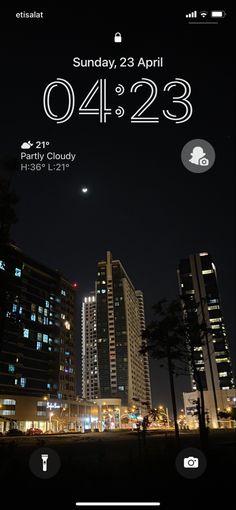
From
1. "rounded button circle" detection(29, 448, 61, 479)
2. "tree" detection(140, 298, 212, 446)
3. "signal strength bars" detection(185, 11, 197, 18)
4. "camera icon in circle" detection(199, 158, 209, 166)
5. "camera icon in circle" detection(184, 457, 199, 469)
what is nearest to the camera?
"camera icon in circle" detection(184, 457, 199, 469)

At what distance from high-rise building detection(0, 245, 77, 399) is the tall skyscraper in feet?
128

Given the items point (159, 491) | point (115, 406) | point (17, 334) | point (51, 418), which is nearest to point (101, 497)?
point (159, 491)

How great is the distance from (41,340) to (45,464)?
10395 centimetres

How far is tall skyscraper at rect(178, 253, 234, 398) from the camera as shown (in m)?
116

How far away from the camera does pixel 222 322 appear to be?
420 feet

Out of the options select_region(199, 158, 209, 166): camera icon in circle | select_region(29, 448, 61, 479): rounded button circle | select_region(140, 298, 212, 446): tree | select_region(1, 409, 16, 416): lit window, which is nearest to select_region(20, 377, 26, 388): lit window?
select_region(1, 409, 16, 416): lit window

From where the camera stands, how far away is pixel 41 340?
10694cm

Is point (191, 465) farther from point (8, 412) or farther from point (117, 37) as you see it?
point (8, 412)

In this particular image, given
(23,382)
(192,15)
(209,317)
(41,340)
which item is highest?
(209,317)

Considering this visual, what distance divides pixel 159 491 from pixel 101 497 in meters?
1.02

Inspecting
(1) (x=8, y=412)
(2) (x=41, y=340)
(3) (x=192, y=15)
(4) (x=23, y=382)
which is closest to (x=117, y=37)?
(3) (x=192, y=15)

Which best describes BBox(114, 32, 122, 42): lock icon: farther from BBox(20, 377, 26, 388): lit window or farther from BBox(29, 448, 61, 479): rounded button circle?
BBox(20, 377, 26, 388): lit window

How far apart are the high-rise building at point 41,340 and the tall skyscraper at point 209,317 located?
38919 mm

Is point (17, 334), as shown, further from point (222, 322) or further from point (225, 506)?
point (225, 506)
